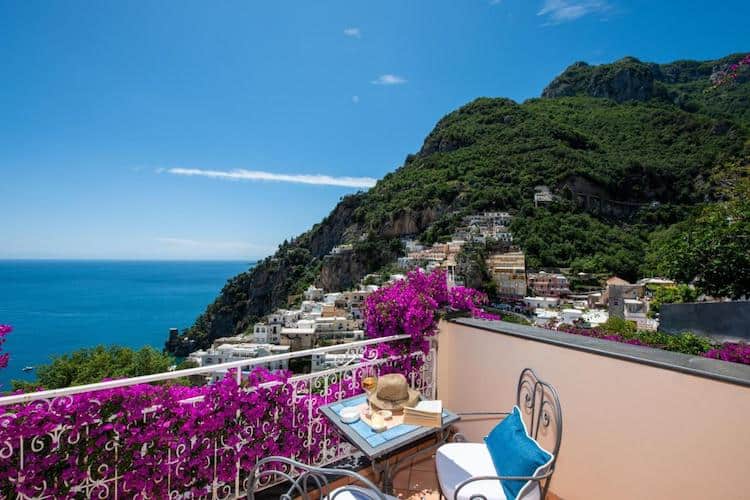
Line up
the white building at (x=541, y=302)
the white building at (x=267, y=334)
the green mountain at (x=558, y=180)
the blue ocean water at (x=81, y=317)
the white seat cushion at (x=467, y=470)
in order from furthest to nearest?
1. the green mountain at (x=558, y=180)
2. the blue ocean water at (x=81, y=317)
3. the white building at (x=267, y=334)
4. the white building at (x=541, y=302)
5. the white seat cushion at (x=467, y=470)

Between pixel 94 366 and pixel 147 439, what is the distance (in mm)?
9398

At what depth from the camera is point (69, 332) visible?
111 ft

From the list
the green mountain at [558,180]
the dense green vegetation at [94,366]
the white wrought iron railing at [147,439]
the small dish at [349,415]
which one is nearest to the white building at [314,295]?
the green mountain at [558,180]

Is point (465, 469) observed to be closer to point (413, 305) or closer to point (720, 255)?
point (413, 305)

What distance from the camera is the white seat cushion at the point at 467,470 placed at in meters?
1.39

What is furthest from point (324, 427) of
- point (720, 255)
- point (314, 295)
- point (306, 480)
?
point (314, 295)

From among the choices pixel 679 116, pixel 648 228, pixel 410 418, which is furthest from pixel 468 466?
pixel 679 116

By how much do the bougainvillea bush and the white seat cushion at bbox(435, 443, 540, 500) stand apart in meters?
0.86

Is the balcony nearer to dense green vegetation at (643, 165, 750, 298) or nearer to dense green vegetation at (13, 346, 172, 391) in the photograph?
dense green vegetation at (643, 165, 750, 298)

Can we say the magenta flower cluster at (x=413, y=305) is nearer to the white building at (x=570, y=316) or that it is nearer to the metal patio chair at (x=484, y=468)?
the metal patio chair at (x=484, y=468)

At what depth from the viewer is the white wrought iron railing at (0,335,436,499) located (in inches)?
52.0

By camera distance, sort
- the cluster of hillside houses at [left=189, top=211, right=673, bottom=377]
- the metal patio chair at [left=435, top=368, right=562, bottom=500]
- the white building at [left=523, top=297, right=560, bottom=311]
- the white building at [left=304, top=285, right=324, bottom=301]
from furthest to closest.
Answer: the white building at [left=304, top=285, right=324, bottom=301]
the white building at [left=523, top=297, right=560, bottom=311]
the cluster of hillside houses at [left=189, top=211, right=673, bottom=377]
the metal patio chair at [left=435, top=368, right=562, bottom=500]

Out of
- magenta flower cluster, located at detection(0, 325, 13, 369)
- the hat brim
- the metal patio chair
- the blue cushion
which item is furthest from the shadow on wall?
magenta flower cluster, located at detection(0, 325, 13, 369)

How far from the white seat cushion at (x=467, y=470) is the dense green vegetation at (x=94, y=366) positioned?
8.73 m
